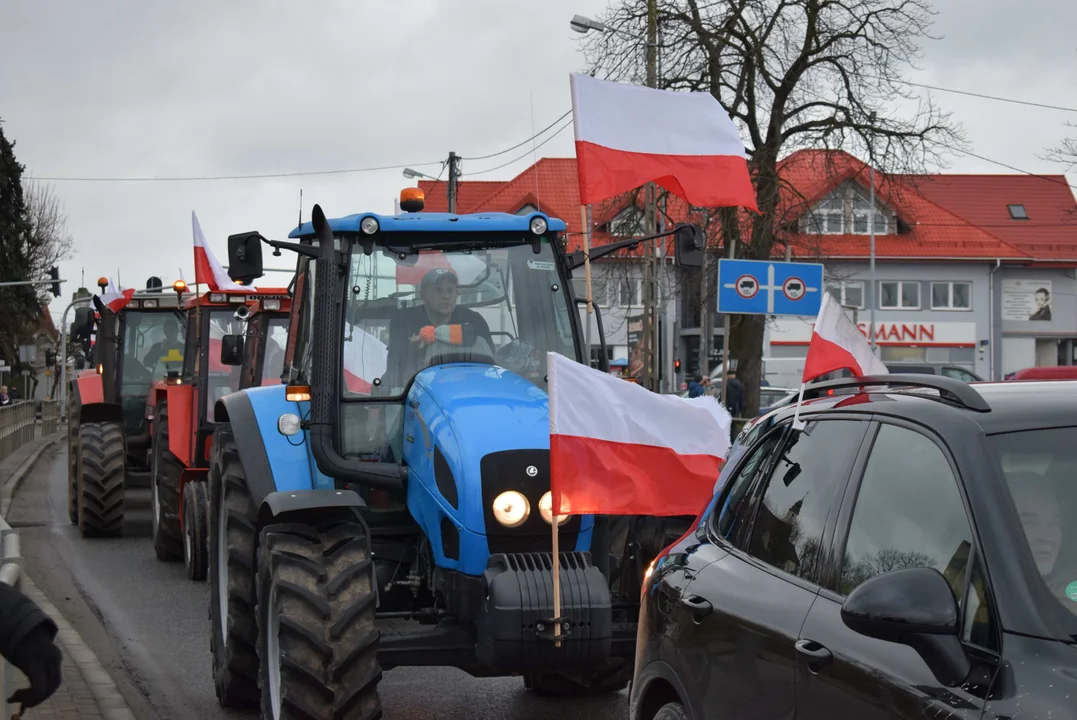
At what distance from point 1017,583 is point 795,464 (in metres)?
1.28

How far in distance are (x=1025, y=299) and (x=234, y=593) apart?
57415 millimetres

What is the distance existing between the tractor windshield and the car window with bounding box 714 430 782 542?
12952mm

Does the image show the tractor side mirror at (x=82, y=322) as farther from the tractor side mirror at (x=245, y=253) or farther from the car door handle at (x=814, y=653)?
the car door handle at (x=814, y=653)

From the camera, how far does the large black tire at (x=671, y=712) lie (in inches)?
167

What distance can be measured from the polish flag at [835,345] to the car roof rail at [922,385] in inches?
2.9

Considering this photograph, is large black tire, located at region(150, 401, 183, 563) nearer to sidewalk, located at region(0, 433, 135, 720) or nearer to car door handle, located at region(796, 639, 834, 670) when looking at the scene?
sidewalk, located at region(0, 433, 135, 720)

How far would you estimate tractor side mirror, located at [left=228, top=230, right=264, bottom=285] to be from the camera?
6.64m

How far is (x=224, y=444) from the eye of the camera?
7824 mm

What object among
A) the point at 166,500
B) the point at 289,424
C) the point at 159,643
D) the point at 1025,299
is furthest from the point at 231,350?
the point at 1025,299

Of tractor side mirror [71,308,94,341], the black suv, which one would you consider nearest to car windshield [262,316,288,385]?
tractor side mirror [71,308,94,341]

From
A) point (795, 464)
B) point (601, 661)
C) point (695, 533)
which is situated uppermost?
point (795, 464)

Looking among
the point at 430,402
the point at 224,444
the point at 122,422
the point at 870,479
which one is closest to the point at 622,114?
the point at 430,402

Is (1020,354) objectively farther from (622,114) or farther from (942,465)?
(942,465)

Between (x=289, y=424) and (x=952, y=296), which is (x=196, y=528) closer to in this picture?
(x=289, y=424)
